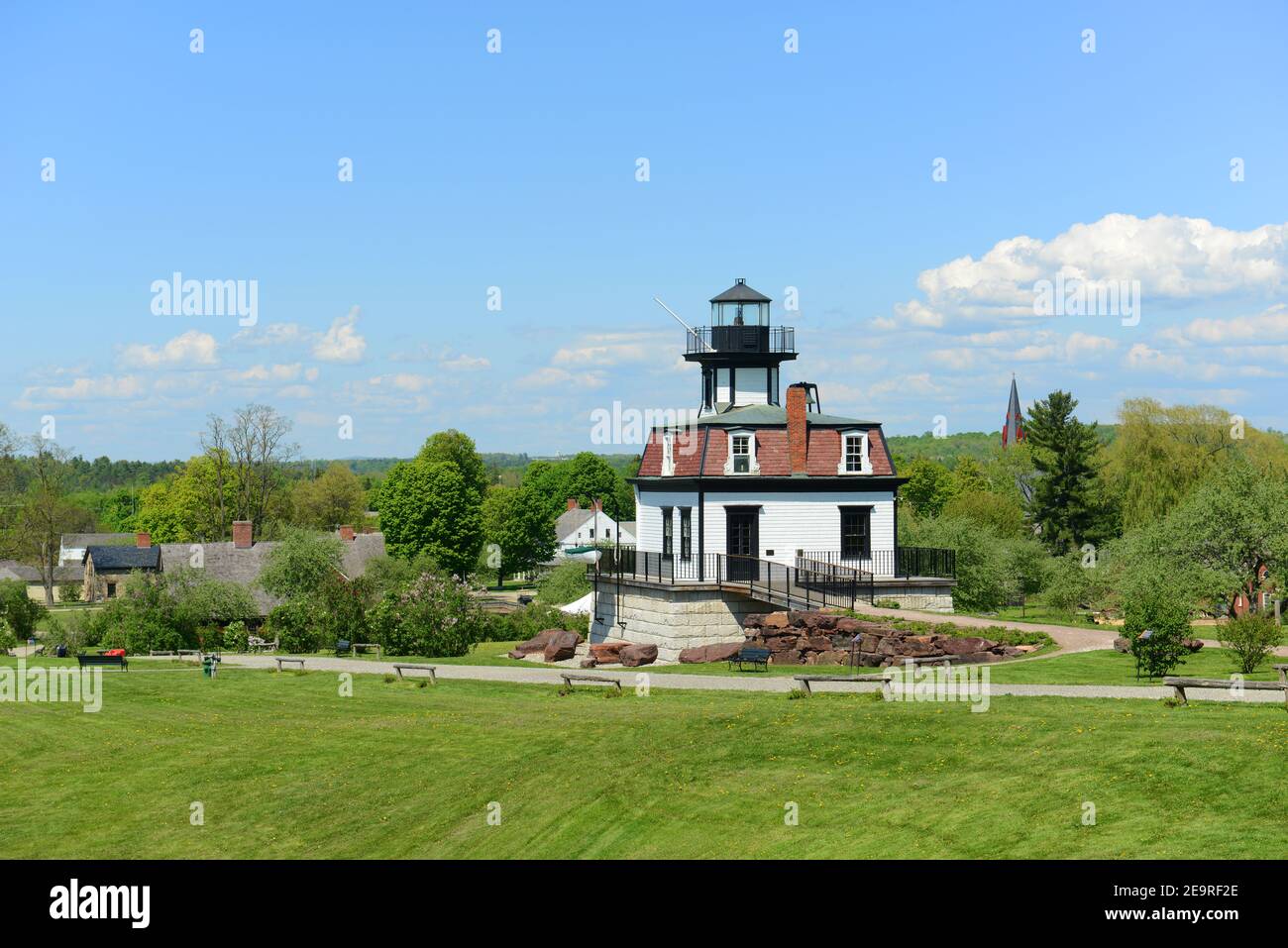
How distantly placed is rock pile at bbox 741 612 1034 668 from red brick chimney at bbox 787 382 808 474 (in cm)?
800

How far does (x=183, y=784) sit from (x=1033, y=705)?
1633 centimetres

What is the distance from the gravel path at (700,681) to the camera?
2586cm

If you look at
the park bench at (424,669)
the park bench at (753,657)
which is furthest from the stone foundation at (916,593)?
the park bench at (424,669)

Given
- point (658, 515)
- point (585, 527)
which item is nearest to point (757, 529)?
point (658, 515)

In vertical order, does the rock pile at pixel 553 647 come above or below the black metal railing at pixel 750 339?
below

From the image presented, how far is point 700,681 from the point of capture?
3173cm

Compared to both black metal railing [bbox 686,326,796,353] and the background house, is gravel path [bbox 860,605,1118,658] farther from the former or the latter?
the background house

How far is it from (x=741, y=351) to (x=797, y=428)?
5.55 m

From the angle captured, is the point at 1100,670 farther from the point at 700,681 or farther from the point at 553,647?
the point at 553,647

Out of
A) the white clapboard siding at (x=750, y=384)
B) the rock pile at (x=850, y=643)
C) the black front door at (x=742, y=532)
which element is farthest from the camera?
the white clapboard siding at (x=750, y=384)

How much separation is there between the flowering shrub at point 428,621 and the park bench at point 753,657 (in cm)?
1354

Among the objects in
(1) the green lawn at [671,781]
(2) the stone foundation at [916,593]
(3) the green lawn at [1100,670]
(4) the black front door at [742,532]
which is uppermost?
(4) the black front door at [742,532]

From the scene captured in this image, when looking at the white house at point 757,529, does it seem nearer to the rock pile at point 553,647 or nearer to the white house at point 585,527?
the rock pile at point 553,647
